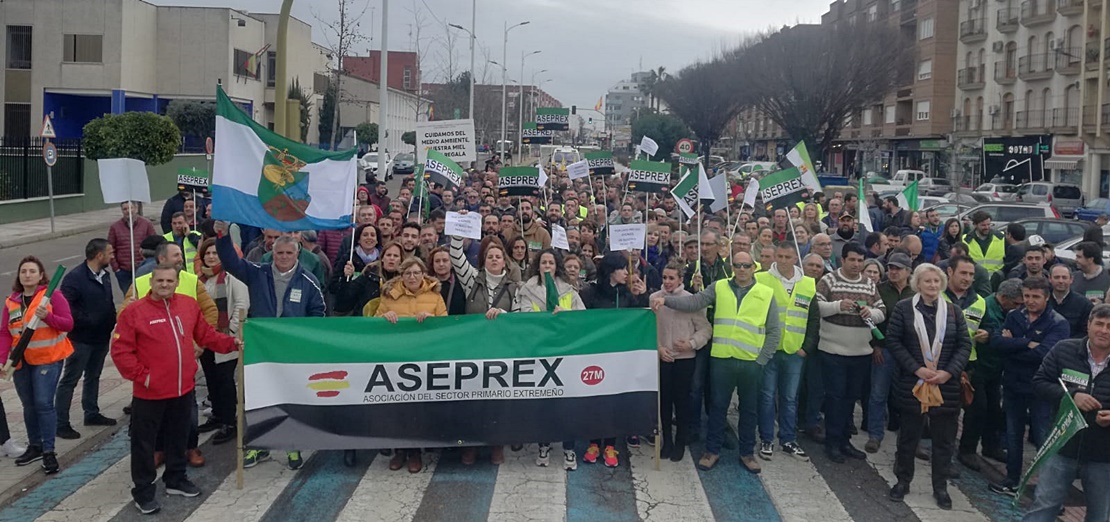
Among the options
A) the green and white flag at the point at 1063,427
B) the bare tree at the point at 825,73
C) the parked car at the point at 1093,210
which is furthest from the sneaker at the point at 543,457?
the bare tree at the point at 825,73

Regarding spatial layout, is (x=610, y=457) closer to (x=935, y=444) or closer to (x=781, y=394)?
(x=781, y=394)

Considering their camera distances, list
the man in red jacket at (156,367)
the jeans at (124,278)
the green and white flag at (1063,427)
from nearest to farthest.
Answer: the green and white flag at (1063,427), the man in red jacket at (156,367), the jeans at (124,278)

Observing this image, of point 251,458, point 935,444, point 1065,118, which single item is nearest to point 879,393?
point 935,444

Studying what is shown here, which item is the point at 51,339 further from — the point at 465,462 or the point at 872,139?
the point at 872,139

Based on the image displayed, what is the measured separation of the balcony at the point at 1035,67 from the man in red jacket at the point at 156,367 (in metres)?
50.6

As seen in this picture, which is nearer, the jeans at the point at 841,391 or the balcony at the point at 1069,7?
the jeans at the point at 841,391

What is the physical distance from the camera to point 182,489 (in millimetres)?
7148

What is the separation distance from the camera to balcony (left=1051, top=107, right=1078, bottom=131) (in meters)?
46.7

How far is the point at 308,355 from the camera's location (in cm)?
761

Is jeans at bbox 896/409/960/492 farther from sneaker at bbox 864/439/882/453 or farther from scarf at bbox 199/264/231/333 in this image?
scarf at bbox 199/264/231/333

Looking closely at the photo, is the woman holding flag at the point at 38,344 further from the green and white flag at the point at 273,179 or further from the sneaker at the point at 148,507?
the green and white flag at the point at 273,179

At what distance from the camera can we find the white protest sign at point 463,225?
9320 mm

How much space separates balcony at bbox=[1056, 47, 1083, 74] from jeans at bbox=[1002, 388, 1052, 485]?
44.1 meters

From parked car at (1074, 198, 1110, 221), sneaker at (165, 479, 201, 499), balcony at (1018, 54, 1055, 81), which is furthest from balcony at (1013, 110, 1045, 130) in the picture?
sneaker at (165, 479, 201, 499)
